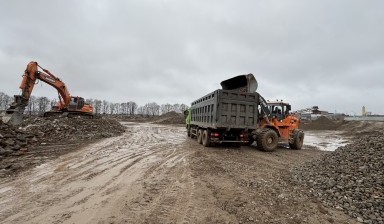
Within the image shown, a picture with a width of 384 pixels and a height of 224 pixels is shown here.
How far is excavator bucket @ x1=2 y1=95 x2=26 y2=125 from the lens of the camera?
47.5ft

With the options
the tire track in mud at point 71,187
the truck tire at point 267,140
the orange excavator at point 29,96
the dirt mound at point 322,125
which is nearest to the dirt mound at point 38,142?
the tire track in mud at point 71,187

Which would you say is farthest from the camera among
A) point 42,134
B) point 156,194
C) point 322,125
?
point 322,125

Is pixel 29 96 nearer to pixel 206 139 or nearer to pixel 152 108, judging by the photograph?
pixel 206 139

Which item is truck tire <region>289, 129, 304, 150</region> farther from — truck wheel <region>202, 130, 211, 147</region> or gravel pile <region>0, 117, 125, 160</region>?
gravel pile <region>0, 117, 125, 160</region>

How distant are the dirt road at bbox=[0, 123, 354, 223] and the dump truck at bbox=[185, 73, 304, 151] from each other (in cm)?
395

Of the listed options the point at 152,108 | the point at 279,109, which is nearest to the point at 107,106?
the point at 152,108

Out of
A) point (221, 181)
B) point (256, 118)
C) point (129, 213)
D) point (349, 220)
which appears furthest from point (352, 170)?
point (256, 118)

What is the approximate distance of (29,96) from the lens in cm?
1638

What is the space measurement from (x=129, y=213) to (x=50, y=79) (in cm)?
1872

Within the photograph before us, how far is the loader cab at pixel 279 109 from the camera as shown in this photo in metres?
12.8

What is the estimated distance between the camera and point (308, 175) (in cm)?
633

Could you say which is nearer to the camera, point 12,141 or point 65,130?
point 12,141

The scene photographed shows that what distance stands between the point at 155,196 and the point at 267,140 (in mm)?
8254

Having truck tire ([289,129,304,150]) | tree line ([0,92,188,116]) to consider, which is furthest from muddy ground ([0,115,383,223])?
tree line ([0,92,188,116])
